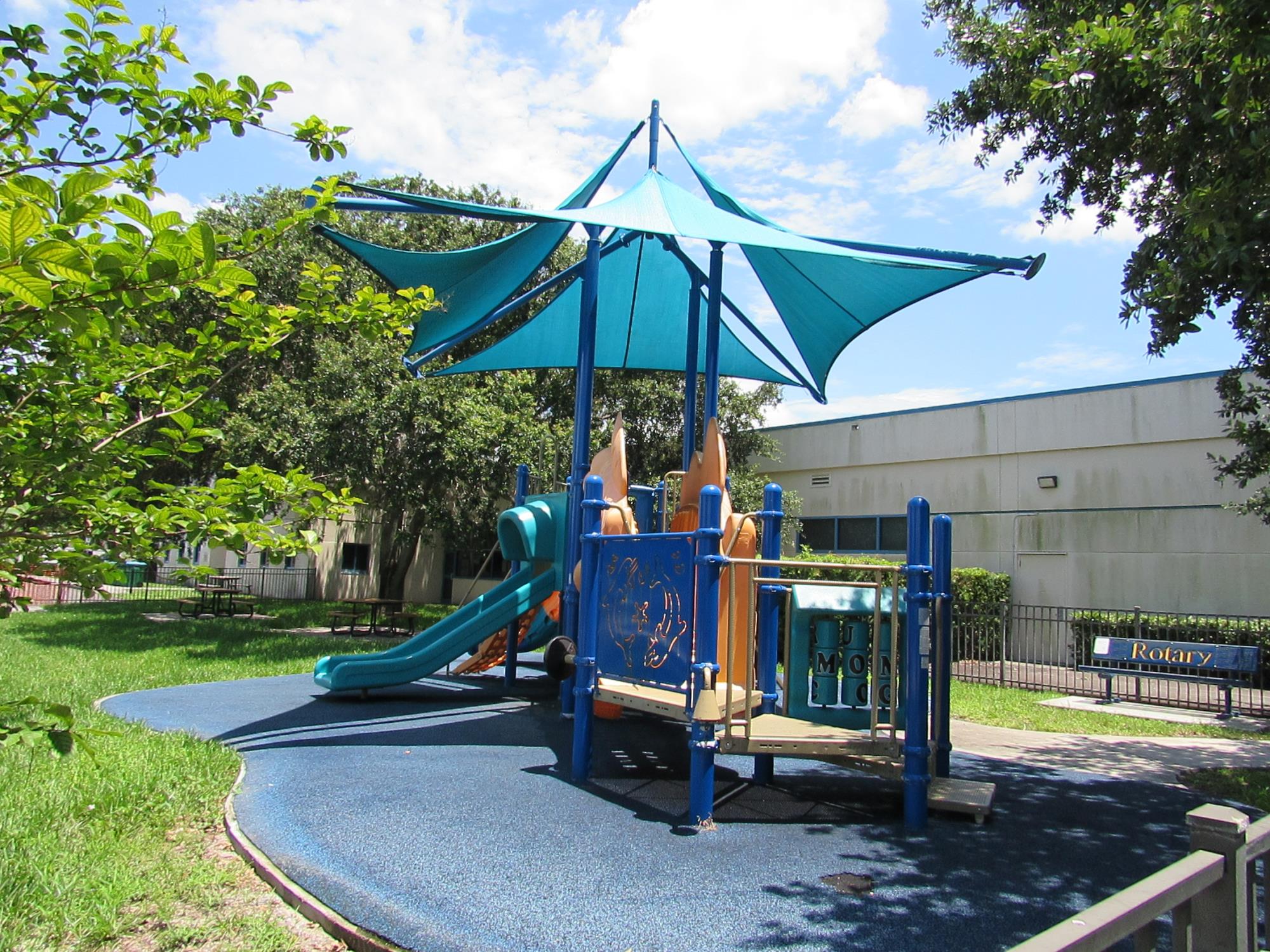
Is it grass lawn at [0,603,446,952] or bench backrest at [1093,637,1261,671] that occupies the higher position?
bench backrest at [1093,637,1261,671]

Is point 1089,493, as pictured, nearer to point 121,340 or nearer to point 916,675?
point 916,675

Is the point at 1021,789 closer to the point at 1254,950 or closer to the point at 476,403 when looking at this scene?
the point at 1254,950

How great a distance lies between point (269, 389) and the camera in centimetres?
1995

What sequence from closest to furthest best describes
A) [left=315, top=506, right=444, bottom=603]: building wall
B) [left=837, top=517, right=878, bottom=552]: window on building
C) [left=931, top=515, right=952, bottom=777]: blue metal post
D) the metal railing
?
1. the metal railing
2. [left=931, top=515, right=952, bottom=777]: blue metal post
3. [left=837, top=517, right=878, bottom=552]: window on building
4. [left=315, top=506, right=444, bottom=603]: building wall

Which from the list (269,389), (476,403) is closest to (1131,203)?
(476,403)

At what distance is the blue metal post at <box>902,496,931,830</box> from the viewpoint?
5.85m

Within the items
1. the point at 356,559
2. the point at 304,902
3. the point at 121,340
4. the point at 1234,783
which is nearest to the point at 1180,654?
the point at 1234,783

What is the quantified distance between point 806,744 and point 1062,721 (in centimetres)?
748

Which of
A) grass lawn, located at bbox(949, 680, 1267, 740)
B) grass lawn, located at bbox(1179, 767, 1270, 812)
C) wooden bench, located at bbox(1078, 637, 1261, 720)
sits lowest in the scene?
grass lawn, located at bbox(949, 680, 1267, 740)

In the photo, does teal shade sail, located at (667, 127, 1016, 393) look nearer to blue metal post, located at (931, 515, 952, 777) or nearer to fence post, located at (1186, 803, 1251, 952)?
blue metal post, located at (931, 515, 952, 777)

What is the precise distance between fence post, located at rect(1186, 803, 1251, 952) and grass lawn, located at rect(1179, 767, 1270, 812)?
5719 millimetres

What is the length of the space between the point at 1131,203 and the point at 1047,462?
1341 cm

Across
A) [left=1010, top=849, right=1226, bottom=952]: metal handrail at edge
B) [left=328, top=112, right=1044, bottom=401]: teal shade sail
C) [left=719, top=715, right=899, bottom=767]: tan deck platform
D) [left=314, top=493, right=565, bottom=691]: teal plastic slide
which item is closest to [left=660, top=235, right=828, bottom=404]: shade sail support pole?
[left=328, top=112, right=1044, bottom=401]: teal shade sail

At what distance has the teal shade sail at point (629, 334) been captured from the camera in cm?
1186
